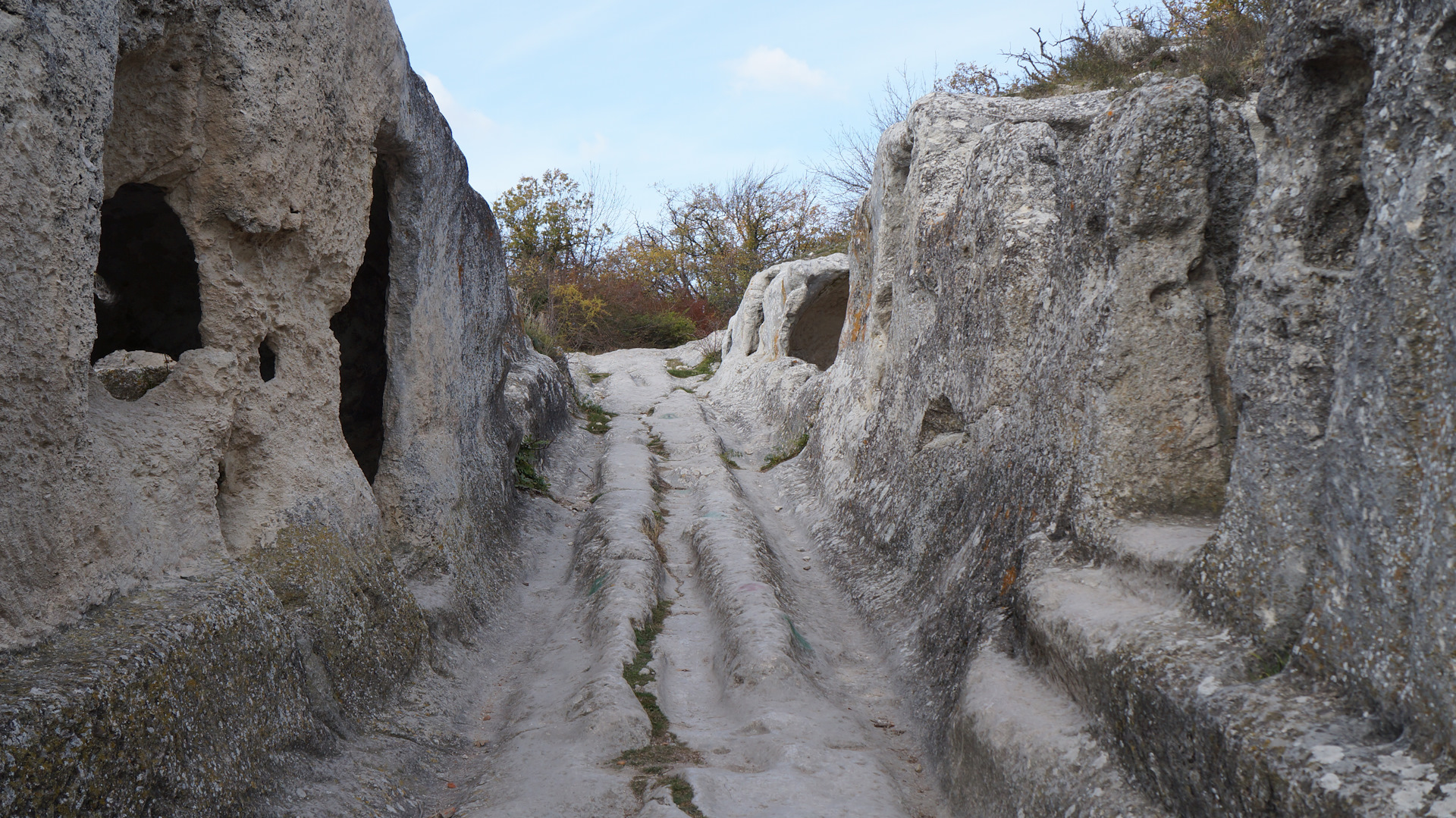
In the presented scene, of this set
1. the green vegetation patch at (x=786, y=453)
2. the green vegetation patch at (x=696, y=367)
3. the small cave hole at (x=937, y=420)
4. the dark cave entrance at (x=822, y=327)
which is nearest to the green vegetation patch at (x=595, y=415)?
the green vegetation patch at (x=786, y=453)

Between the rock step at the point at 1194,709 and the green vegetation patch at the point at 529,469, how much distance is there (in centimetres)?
618

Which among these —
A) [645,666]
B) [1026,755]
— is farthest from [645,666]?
[1026,755]

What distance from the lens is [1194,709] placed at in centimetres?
282

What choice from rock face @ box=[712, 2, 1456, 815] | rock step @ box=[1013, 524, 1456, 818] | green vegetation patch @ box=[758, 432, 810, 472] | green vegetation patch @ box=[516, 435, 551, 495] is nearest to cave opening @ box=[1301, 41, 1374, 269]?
rock face @ box=[712, 2, 1456, 815]

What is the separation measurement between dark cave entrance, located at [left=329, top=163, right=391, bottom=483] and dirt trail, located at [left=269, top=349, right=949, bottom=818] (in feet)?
5.80

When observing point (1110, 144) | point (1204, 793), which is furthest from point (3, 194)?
point (1110, 144)

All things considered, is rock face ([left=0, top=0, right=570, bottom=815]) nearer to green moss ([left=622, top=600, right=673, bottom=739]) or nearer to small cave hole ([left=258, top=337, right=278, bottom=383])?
small cave hole ([left=258, top=337, right=278, bottom=383])

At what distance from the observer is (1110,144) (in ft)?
15.3

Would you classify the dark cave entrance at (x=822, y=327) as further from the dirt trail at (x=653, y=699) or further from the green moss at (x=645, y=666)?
the green moss at (x=645, y=666)

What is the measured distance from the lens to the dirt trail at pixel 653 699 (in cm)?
424

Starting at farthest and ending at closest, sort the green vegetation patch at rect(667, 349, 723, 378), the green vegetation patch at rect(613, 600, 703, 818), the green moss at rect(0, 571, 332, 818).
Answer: the green vegetation patch at rect(667, 349, 723, 378), the green vegetation patch at rect(613, 600, 703, 818), the green moss at rect(0, 571, 332, 818)

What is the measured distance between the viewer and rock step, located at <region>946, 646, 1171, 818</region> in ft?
10.6

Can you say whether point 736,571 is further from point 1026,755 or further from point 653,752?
point 1026,755

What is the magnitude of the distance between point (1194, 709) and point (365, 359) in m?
6.29
